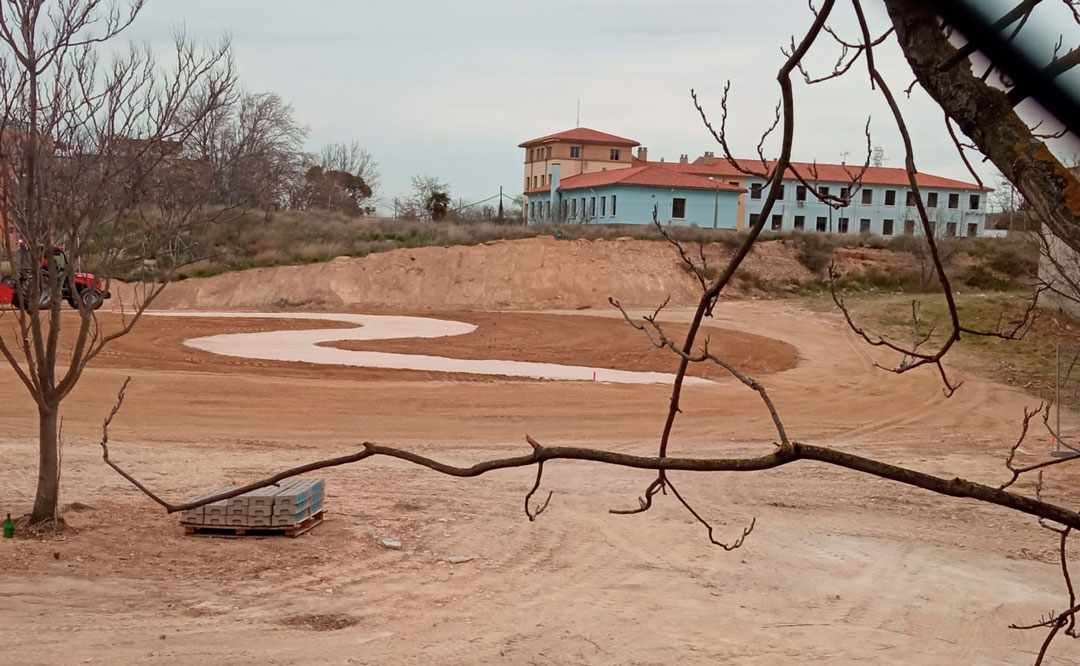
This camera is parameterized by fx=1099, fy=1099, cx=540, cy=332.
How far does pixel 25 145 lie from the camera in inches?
372

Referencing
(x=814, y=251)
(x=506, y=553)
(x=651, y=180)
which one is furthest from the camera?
(x=651, y=180)

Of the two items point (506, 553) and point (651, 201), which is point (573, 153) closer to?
point (651, 201)

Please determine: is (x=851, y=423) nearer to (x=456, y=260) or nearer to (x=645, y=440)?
(x=645, y=440)

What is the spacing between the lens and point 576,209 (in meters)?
75.0

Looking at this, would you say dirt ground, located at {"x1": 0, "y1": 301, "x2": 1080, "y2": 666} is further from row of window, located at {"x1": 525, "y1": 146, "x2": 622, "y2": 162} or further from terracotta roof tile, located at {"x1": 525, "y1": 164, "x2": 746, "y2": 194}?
row of window, located at {"x1": 525, "y1": 146, "x2": 622, "y2": 162}

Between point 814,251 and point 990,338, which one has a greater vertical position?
point 814,251

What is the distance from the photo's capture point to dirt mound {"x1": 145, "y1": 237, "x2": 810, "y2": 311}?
46750 mm

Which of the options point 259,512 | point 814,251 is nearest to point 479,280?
point 814,251

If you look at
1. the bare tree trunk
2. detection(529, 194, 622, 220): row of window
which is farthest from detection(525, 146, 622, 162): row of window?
the bare tree trunk

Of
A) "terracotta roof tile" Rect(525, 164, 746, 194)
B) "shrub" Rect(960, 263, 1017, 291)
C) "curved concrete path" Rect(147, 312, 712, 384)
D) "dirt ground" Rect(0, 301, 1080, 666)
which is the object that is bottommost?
"dirt ground" Rect(0, 301, 1080, 666)

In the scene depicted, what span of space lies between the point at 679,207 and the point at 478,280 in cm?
2536

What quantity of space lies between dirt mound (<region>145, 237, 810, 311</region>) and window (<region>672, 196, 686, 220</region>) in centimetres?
1684

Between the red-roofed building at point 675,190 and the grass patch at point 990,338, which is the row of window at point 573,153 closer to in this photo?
the red-roofed building at point 675,190

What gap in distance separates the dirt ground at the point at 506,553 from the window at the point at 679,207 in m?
49.1
